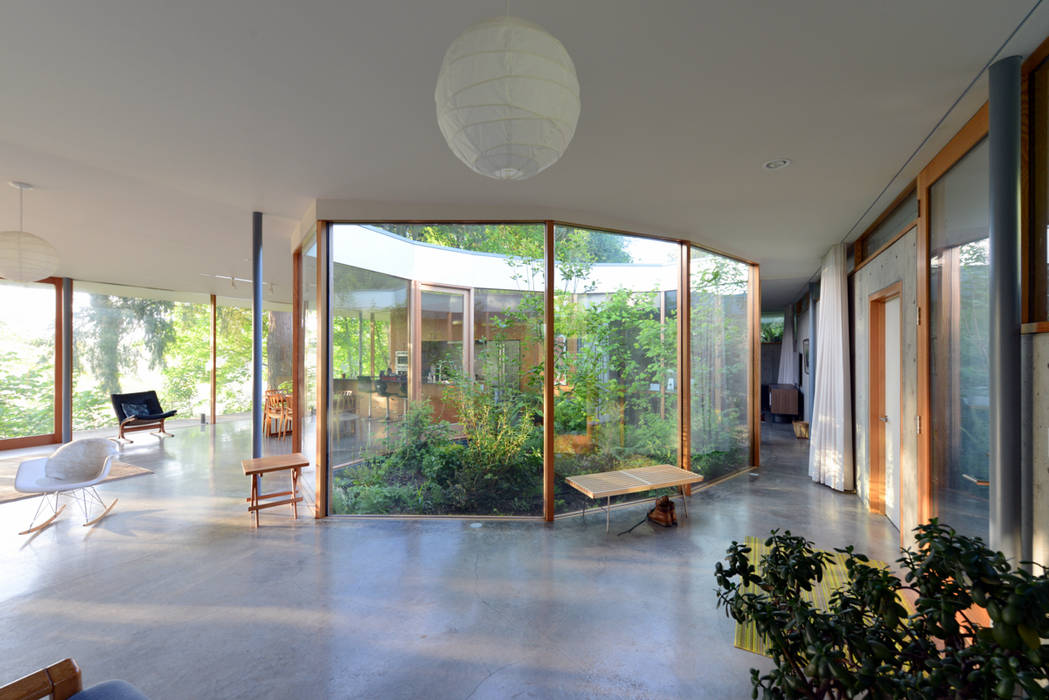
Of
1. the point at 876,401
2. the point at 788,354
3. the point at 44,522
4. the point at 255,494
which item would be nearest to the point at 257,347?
the point at 255,494

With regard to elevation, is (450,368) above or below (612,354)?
below

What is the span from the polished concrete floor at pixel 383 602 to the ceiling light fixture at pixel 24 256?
6.62ft

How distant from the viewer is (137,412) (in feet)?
25.4

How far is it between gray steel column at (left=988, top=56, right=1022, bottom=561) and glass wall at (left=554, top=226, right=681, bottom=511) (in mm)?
2725

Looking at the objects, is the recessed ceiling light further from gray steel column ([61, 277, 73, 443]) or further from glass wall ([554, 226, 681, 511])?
gray steel column ([61, 277, 73, 443])

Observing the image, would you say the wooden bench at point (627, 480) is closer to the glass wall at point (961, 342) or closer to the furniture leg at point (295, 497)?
the glass wall at point (961, 342)

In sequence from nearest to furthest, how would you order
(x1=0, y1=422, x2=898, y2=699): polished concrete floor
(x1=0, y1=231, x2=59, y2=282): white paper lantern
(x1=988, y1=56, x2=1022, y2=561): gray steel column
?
1. (x1=988, y1=56, x2=1022, y2=561): gray steel column
2. (x1=0, y1=422, x2=898, y2=699): polished concrete floor
3. (x1=0, y1=231, x2=59, y2=282): white paper lantern

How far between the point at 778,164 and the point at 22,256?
5.32m

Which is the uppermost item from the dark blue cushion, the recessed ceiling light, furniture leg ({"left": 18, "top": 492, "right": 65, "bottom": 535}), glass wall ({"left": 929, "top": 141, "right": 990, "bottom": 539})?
the recessed ceiling light

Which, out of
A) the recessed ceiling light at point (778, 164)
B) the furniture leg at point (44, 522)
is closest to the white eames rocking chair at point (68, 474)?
the furniture leg at point (44, 522)

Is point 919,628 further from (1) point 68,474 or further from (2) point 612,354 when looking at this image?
(1) point 68,474

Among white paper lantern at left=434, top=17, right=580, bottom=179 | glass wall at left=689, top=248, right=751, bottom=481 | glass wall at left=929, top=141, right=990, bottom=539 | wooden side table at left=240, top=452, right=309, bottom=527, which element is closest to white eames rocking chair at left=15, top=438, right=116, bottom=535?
wooden side table at left=240, top=452, right=309, bottom=527

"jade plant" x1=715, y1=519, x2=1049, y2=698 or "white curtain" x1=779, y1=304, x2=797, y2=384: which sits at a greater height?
"white curtain" x1=779, y1=304, x2=797, y2=384

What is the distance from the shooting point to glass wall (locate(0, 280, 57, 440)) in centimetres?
681
